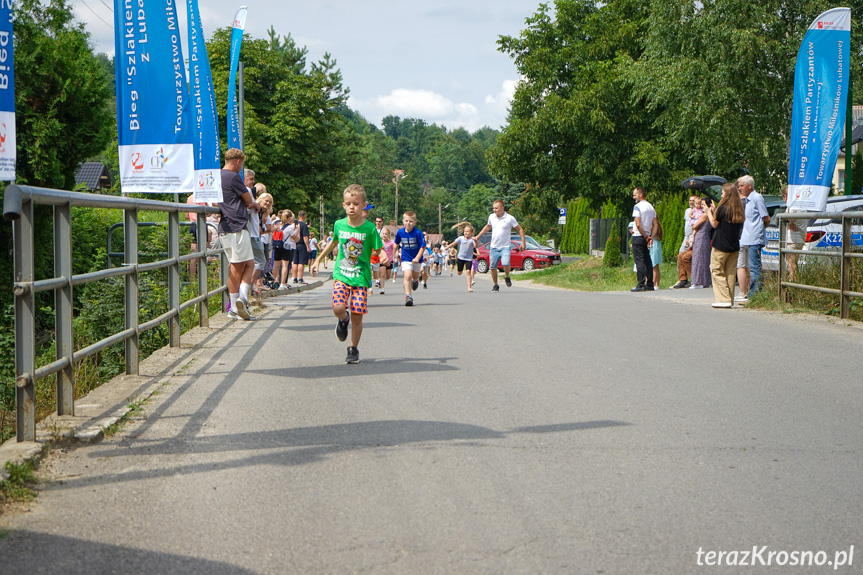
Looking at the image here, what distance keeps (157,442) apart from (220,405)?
108cm

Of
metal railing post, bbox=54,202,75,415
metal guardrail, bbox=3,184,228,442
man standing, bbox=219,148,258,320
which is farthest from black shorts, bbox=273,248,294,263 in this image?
metal railing post, bbox=54,202,75,415

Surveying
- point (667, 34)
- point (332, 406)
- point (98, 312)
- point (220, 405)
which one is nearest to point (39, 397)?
point (98, 312)

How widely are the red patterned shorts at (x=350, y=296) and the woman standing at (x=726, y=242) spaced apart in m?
6.84

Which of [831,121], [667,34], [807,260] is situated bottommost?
[807,260]

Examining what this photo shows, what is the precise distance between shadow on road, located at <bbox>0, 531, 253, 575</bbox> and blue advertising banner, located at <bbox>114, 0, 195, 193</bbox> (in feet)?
23.0

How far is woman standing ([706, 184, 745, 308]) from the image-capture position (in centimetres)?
→ 1352

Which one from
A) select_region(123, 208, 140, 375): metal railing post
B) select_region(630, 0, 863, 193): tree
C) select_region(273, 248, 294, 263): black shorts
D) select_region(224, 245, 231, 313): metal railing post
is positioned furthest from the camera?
select_region(630, 0, 863, 193): tree

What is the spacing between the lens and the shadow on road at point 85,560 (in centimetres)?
339

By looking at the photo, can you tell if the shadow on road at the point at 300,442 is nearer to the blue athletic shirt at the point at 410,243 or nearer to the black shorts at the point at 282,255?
the blue athletic shirt at the point at 410,243

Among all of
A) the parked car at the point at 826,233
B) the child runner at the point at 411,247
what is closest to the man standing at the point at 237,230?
the child runner at the point at 411,247

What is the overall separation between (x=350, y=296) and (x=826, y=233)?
9.20m

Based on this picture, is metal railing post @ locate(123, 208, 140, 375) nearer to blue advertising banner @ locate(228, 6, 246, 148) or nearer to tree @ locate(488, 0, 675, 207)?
blue advertising banner @ locate(228, 6, 246, 148)

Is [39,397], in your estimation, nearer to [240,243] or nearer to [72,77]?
[240,243]

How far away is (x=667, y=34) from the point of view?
29453mm
